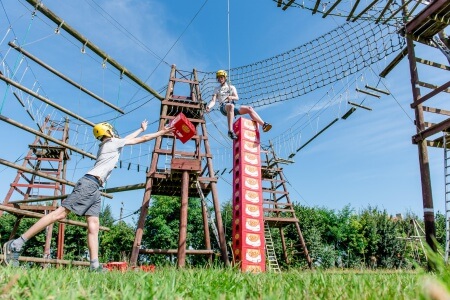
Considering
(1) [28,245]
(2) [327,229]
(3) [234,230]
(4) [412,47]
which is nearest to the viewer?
(3) [234,230]

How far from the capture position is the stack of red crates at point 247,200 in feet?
22.0

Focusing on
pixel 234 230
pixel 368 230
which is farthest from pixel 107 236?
pixel 234 230

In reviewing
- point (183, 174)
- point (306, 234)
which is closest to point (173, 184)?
point (183, 174)

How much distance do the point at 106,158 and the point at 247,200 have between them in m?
2.94

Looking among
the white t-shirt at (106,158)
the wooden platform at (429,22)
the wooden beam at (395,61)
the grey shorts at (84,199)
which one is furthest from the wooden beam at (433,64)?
the grey shorts at (84,199)

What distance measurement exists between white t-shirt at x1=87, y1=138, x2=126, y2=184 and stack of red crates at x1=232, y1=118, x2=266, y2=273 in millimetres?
2666

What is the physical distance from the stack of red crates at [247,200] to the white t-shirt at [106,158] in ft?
8.75

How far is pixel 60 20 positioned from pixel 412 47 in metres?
9.00

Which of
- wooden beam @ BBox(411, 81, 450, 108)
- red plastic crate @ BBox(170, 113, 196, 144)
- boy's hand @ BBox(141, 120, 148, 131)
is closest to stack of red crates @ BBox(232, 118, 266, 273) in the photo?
red plastic crate @ BBox(170, 113, 196, 144)

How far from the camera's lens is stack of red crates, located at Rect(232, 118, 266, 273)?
672 cm

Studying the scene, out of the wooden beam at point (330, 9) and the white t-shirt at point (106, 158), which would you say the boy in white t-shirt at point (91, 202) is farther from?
the wooden beam at point (330, 9)

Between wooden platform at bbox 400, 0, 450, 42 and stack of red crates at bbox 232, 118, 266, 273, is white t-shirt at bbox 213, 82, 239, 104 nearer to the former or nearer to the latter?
stack of red crates at bbox 232, 118, 266, 273

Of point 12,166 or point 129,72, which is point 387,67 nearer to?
point 129,72

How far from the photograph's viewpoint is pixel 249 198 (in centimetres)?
707
